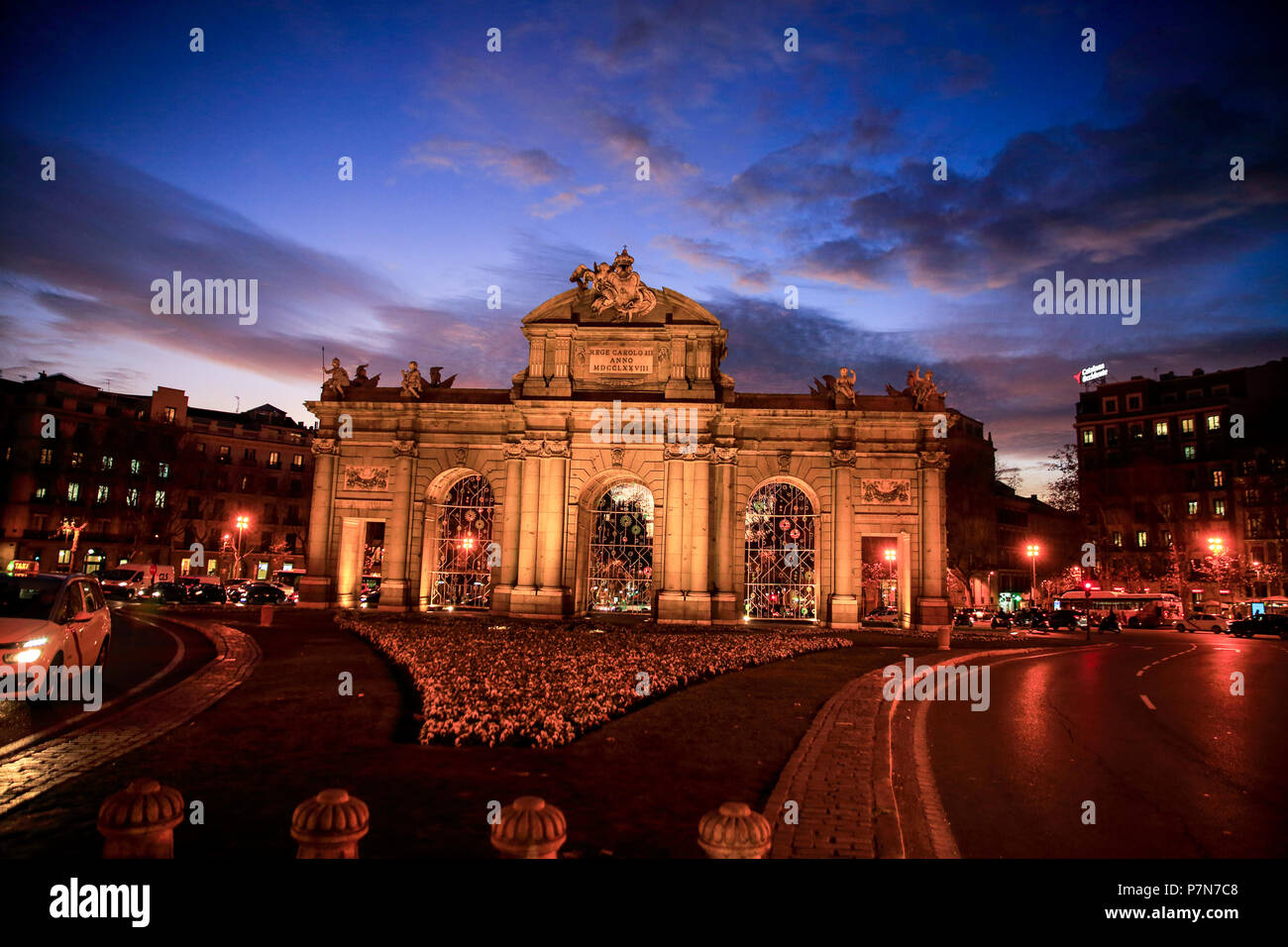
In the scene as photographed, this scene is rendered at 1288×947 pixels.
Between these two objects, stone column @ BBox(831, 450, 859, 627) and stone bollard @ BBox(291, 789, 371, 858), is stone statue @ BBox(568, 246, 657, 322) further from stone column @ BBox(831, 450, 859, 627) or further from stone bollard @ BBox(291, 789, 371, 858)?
stone bollard @ BBox(291, 789, 371, 858)

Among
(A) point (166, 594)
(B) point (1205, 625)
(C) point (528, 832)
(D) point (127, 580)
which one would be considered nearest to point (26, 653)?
(C) point (528, 832)

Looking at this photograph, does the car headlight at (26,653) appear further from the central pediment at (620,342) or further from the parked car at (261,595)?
the parked car at (261,595)

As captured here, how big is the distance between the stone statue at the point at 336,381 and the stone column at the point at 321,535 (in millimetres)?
2373

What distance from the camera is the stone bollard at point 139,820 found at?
408cm

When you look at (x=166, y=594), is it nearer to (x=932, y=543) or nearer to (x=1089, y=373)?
(x=932, y=543)

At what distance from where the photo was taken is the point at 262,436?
76.0 meters

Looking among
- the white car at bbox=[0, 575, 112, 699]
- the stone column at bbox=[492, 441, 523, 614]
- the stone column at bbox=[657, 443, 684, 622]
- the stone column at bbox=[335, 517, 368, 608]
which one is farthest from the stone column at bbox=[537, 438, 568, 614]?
the white car at bbox=[0, 575, 112, 699]

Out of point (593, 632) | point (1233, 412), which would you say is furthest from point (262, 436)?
point (1233, 412)

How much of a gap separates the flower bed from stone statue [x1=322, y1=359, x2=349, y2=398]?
13.6 meters

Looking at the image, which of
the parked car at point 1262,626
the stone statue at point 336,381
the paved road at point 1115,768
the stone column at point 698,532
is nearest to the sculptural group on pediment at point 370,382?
the stone statue at point 336,381

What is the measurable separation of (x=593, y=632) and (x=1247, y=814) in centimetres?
1882

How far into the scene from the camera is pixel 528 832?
3.98m

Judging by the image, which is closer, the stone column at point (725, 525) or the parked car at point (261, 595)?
the stone column at point (725, 525)
